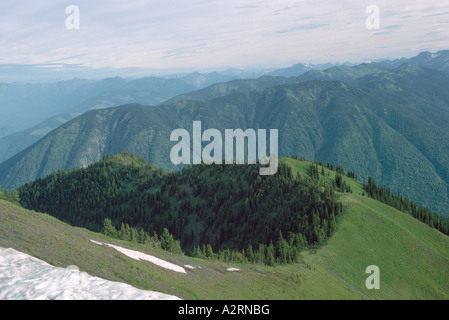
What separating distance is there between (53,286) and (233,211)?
125837mm

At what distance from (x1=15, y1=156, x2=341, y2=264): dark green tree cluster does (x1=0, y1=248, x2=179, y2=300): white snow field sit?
53.6 m

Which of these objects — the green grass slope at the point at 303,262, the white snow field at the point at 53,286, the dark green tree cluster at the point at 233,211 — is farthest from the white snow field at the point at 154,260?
the dark green tree cluster at the point at 233,211

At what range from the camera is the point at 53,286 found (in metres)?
24.2

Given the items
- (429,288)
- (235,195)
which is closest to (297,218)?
(429,288)

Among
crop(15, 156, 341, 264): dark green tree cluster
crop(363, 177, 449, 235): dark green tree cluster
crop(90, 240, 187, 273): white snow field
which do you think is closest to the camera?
crop(90, 240, 187, 273): white snow field

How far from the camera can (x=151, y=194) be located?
623ft

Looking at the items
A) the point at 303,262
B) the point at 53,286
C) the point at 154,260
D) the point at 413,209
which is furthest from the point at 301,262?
the point at 413,209

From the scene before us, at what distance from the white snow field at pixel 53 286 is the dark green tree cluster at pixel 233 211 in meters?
53.6

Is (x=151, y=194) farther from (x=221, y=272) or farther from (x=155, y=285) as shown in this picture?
(x=155, y=285)

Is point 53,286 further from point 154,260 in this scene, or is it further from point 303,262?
point 303,262

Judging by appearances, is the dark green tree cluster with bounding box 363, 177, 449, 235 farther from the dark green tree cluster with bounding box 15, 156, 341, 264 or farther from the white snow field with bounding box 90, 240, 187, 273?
the white snow field with bounding box 90, 240, 187, 273

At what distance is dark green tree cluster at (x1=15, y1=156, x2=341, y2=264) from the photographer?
325 ft

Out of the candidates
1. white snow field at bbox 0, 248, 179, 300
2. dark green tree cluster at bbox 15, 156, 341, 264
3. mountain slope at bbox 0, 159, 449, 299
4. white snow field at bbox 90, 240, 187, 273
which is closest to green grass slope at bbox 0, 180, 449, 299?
mountain slope at bbox 0, 159, 449, 299

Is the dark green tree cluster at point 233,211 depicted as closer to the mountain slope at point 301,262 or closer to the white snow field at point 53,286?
the mountain slope at point 301,262
